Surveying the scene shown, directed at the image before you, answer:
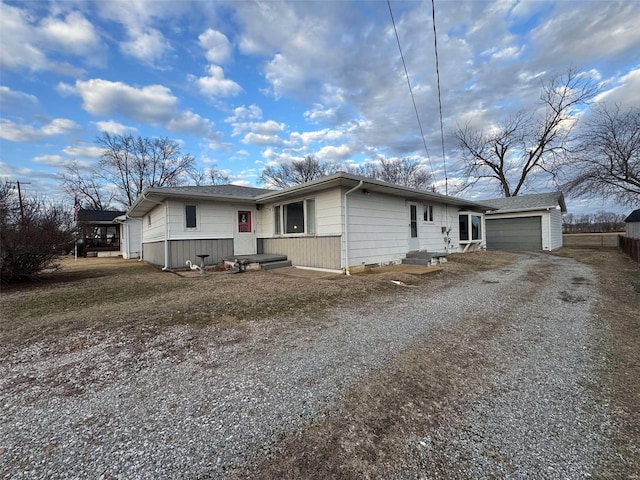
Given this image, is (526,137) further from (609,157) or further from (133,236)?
(133,236)

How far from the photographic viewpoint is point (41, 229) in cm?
750

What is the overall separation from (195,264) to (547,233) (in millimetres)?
18489

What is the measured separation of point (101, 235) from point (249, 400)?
25.8 m

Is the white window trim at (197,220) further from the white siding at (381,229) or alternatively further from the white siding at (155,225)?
the white siding at (381,229)

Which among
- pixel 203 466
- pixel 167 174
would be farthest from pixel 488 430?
pixel 167 174

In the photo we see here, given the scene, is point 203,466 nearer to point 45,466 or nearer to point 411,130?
point 45,466

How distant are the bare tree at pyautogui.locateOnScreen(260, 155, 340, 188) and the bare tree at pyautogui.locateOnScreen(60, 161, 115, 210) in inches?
665

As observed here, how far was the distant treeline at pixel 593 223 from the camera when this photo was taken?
31.1 m

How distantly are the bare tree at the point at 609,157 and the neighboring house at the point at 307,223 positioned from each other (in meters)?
12.3

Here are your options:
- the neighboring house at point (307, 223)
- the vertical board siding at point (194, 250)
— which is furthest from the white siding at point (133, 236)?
the vertical board siding at point (194, 250)

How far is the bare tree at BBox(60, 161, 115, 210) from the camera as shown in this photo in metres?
28.2

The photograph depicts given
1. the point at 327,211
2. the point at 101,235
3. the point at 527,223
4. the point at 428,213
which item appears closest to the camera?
the point at 327,211

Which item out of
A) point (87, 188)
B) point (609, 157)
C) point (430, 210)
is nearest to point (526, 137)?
point (609, 157)

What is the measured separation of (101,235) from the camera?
72.3 ft
